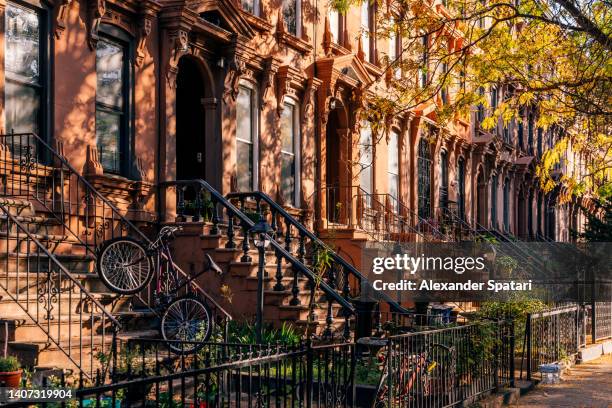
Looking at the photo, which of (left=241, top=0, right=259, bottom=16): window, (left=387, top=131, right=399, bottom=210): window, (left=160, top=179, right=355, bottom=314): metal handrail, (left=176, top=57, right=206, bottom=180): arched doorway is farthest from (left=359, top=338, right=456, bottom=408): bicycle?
(left=387, top=131, right=399, bottom=210): window

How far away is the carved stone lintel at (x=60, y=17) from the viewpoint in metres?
13.4

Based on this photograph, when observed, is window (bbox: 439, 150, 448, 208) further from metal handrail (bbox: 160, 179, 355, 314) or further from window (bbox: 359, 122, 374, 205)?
metal handrail (bbox: 160, 179, 355, 314)

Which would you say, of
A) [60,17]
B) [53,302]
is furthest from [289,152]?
[53,302]

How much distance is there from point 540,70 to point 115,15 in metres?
7.32

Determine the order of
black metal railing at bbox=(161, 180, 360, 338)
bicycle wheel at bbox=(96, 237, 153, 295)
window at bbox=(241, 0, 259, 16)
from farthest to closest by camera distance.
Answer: window at bbox=(241, 0, 259, 16), black metal railing at bbox=(161, 180, 360, 338), bicycle wheel at bbox=(96, 237, 153, 295)

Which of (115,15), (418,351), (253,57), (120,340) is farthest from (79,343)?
(253,57)

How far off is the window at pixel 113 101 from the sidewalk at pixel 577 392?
281 inches

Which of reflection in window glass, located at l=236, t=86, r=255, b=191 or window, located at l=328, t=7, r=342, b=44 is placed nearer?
reflection in window glass, located at l=236, t=86, r=255, b=191

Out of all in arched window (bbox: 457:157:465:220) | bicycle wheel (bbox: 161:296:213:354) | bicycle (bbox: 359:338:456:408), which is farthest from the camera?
arched window (bbox: 457:157:465:220)

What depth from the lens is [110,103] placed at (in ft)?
48.3

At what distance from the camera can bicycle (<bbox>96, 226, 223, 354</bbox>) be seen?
37.6 feet

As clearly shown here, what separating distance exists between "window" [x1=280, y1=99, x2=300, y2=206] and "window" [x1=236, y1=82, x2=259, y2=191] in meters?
1.40

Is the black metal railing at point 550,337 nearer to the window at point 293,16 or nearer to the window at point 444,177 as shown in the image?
the window at point 293,16

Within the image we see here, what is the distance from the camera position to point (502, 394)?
1239cm
